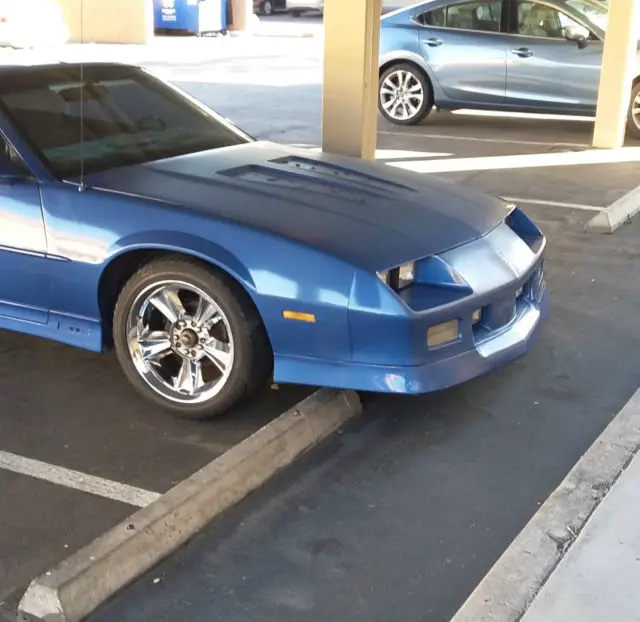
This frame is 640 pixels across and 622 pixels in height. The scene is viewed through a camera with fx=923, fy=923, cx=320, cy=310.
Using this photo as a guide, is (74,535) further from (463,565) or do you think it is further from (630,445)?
(630,445)

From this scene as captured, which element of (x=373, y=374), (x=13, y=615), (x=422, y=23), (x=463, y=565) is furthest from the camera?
(x=422, y=23)

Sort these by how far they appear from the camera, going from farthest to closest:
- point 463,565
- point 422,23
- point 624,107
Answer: point 422,23 → point 624,107 → point 463,565

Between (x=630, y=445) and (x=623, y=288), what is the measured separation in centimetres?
233

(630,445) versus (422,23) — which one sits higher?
(422,23)

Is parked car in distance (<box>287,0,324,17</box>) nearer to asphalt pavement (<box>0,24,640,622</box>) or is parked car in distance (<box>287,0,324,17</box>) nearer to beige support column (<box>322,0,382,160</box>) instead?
beige support column (<box>322,0,382,160</box>)

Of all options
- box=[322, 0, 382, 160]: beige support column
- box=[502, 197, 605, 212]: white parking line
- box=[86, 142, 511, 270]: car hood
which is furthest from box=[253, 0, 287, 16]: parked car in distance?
box=[86, 142, 511, 270]: car hood

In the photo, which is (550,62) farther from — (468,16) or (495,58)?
(468,16)

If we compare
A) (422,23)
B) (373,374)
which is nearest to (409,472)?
(373,374)

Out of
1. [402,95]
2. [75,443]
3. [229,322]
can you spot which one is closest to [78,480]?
[75,443]

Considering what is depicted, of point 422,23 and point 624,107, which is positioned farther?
point 422,23

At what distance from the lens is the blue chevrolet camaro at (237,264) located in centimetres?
358

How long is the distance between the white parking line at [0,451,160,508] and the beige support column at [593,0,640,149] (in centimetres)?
840

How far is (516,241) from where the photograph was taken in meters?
4.22

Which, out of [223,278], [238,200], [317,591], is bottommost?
[317,591]
